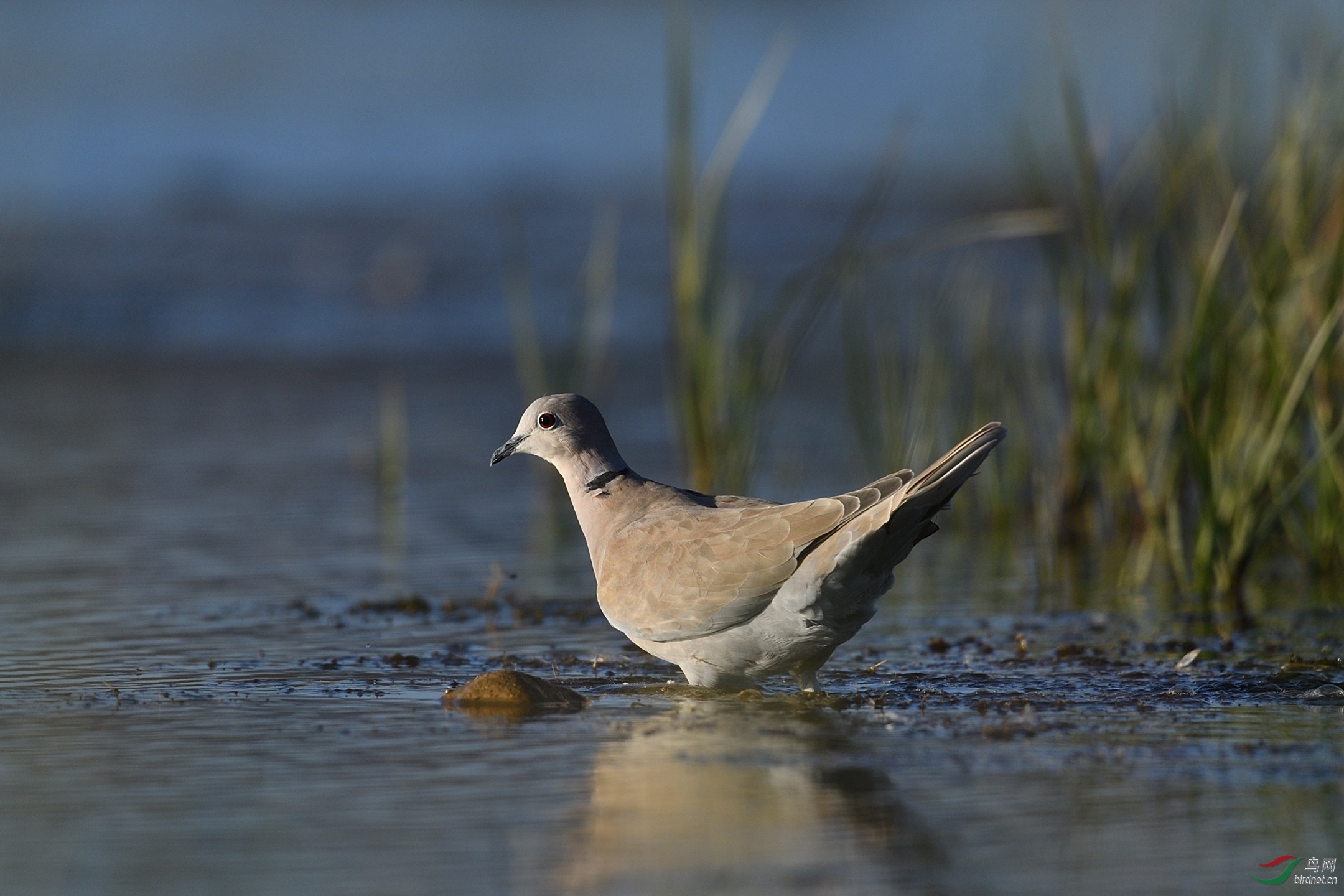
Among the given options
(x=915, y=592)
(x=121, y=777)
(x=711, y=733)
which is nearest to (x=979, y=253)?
(x=915, y=592)

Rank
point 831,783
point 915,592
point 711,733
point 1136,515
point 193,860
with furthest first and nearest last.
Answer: point 1136,515, point 915,592, point 711,733, point 831,783, point 193,860

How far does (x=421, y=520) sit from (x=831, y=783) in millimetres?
5241

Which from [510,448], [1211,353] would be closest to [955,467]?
[510,448]

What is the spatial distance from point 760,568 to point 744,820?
1.46 metres

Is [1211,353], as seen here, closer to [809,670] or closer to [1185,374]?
[1185,374]

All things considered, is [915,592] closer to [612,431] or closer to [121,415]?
[612,431]

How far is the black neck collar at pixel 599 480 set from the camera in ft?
21.4

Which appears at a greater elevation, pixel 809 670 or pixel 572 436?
pixel 572 436

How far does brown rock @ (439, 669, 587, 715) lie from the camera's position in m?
5.50

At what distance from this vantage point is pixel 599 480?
21.4ft

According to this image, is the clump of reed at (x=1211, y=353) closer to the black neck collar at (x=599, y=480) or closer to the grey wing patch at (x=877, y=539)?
the grey wing patch at (x=877, y=539)

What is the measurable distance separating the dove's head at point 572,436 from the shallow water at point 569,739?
76cm

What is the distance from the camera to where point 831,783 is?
179 inches

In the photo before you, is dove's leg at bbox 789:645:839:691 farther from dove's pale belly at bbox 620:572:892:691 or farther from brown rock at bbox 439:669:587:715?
brown rock at bbox 439:669:587:715
